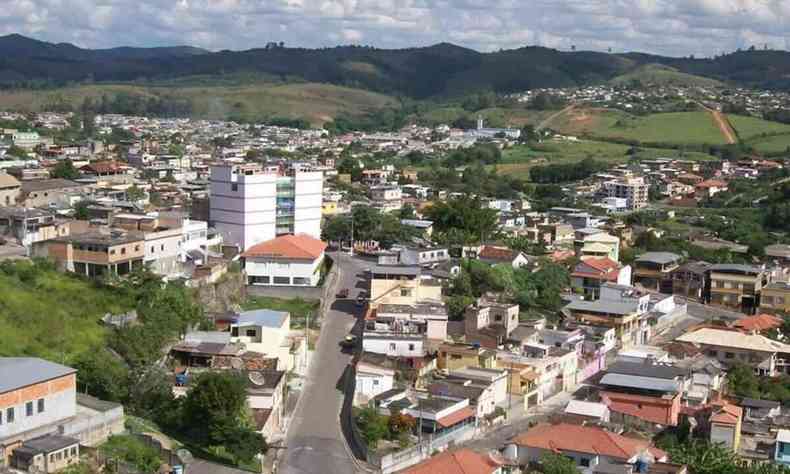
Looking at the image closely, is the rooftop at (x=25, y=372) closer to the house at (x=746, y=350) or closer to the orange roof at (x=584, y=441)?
the orange roof at (x=584, y=441)

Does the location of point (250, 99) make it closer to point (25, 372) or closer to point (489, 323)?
point (489, 323)

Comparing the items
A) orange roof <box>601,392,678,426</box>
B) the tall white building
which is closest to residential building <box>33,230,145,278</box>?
the tall white building

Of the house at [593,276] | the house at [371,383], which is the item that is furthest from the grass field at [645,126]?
the house at [371,383]

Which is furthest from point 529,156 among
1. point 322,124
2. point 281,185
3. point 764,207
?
point 281,185

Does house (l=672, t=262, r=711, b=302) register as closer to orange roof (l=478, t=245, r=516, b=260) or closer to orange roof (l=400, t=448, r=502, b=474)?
orange roof (l=478, t=245, r=516, b=260)

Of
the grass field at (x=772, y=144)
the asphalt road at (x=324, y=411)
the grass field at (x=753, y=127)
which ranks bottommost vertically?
the asphalt road at (x=324, y=411)
